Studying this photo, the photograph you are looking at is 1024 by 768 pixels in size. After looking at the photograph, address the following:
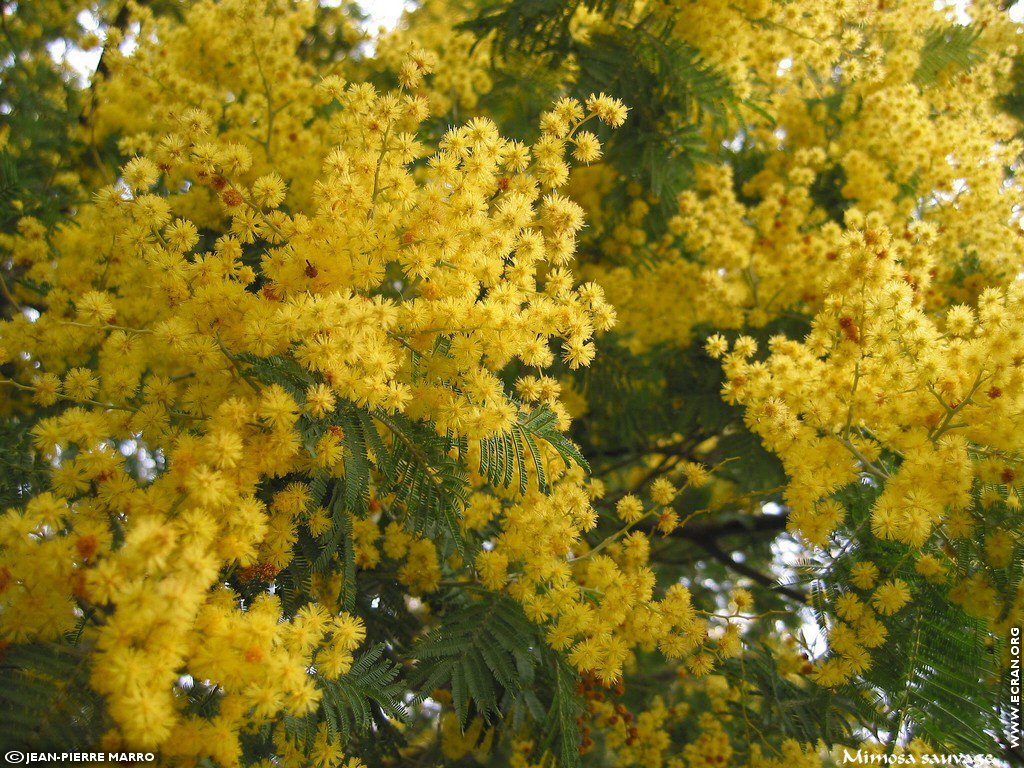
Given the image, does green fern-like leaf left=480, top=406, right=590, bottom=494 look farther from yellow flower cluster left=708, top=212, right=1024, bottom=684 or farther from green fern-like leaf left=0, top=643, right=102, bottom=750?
green fern-like leaf left=0, top=643, right=102, bottom=750

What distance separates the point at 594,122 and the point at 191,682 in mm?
2578

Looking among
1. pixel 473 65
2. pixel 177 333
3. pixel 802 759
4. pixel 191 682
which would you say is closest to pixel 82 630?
pixel 191 682

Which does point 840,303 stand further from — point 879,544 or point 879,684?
point 879,684

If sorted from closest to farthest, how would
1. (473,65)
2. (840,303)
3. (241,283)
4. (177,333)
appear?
(177,333) → (241,283) → (840,303) → (473,65)

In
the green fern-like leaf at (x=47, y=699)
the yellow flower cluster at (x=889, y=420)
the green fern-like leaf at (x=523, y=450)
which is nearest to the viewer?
the green fern-like leaf at (x=47, y=699)

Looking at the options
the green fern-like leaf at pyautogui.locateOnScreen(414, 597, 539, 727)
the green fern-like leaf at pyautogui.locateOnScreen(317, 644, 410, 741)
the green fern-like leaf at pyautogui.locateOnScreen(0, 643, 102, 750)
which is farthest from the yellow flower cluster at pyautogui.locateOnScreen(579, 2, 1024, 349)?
the green fern-like leaf at pyautogui.locateOnScreen(0, 643, 102, 750)

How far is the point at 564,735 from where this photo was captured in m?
2.50

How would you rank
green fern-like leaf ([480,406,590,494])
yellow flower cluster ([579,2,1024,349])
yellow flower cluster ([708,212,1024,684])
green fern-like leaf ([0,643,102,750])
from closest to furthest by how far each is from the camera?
green fern-like leaf ([0,643,102,750])
green fern-like leaf ([480,406,590,494])
yellow flower cluster ([708,212,1024,684])
yellow flower cluster ([579,2,1024,349])

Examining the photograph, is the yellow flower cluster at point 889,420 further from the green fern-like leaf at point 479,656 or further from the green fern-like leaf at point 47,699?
the green fern-like leaf at point 47,699

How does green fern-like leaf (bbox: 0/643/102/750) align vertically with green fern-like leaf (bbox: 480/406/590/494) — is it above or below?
below

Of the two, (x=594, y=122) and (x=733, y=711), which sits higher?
(x=594, y=122)

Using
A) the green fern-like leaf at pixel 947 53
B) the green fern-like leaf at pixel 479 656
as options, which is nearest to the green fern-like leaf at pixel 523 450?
the green fern-like leaf at pixel 479 656

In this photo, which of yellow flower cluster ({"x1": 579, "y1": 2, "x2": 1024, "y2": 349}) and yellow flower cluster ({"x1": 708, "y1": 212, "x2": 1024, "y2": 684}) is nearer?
yellow flower cluster ({"x1": 708, "y1": 212, "x2": 1024, "y2": 684})

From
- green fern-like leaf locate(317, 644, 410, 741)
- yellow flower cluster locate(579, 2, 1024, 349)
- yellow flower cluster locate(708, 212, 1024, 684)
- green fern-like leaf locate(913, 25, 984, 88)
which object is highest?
green fern-like leaf locate(913, 25, 984, 88)
